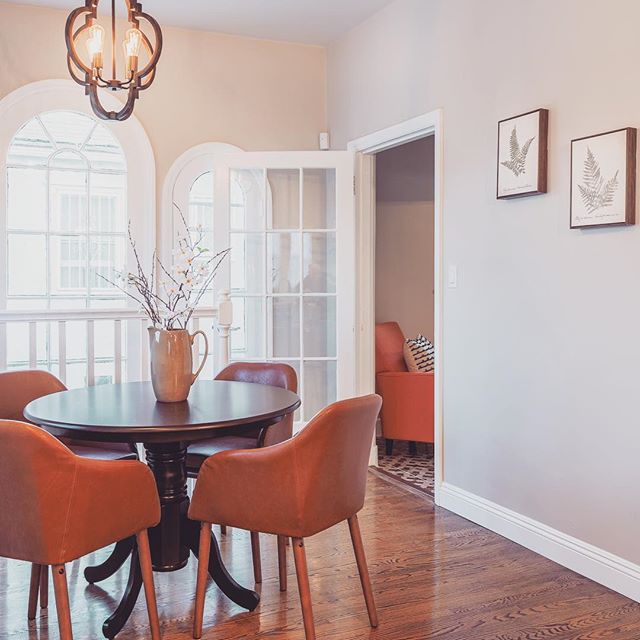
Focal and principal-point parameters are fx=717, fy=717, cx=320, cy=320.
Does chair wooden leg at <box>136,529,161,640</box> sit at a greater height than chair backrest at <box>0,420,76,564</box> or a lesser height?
lesser

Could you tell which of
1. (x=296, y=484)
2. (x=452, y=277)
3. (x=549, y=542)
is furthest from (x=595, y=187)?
(x=296, y=484)

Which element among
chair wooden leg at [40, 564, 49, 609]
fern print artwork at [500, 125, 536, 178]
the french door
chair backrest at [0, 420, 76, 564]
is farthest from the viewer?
the french door

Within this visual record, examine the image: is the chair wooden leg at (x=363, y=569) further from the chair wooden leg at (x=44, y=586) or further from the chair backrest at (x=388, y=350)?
the chair backrest at (x=388, y=350)

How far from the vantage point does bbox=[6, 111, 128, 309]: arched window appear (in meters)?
4.29

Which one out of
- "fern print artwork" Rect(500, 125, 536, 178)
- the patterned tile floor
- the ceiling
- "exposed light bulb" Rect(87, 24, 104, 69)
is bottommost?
the patterned tile floor

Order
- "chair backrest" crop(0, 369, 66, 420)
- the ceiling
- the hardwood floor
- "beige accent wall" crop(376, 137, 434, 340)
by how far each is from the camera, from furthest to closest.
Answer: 1. "beige accent wall" crop(376, 137, 434, 340)
2. the ceiling
3. "chair backrest" crop(0, 369, 66, 420)
4. the hardwood floor

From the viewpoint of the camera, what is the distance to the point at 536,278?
3.08 metres

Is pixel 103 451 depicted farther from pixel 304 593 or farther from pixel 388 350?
pixel 388 350

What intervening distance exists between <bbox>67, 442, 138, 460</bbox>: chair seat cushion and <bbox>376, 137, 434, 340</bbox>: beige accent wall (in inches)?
114

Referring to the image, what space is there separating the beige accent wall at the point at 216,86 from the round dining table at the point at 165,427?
2.21m

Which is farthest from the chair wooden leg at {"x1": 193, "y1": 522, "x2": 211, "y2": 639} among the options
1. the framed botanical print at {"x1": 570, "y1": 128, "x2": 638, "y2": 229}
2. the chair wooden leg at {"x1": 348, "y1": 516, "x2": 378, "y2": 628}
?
the framed botanical print at {"x1": 570, "y1": 128, "x2": 638, "y2": 229}

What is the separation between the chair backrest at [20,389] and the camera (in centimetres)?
291

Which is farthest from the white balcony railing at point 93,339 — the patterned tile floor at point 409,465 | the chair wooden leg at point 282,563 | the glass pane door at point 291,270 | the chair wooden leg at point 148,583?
the chair wooden leg at point 148,583

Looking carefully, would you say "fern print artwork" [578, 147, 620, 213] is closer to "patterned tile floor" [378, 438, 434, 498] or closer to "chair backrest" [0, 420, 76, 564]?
"patterned tile floor" [378, 438, 434, 498]
